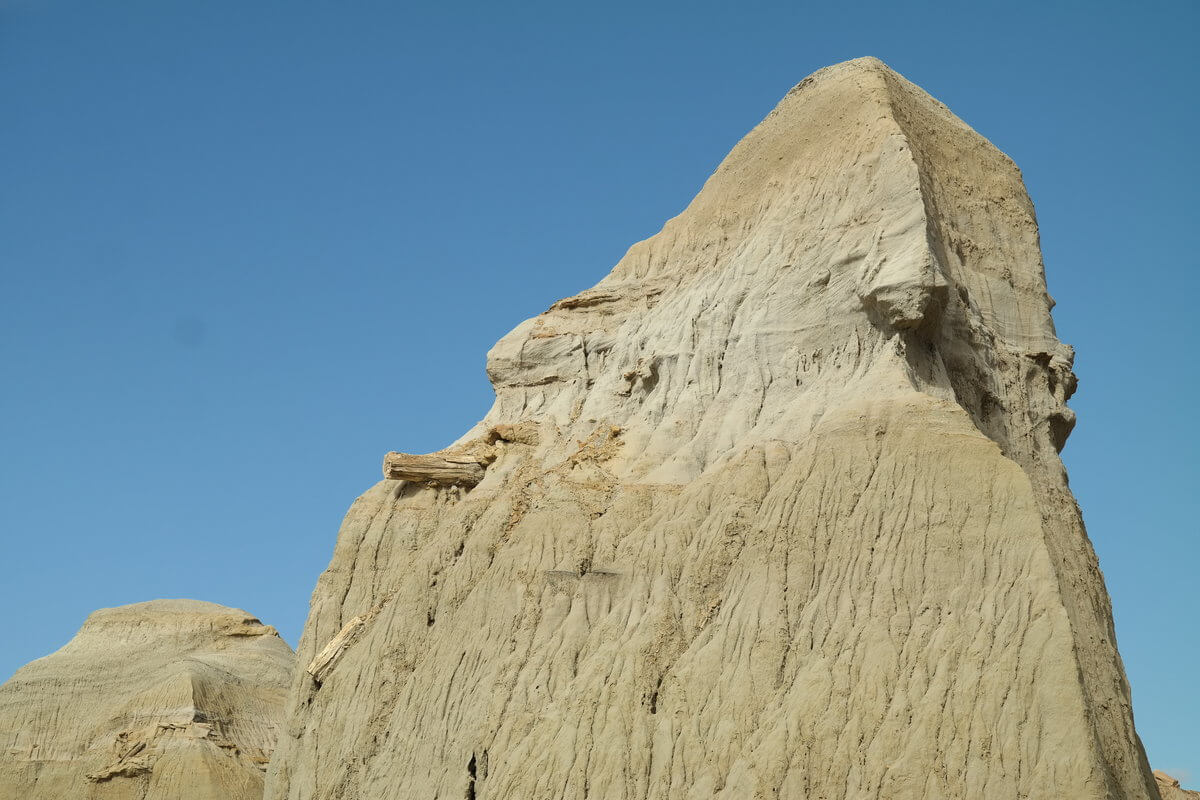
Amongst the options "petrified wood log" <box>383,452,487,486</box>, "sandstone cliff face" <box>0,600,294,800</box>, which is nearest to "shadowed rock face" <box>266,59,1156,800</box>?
"petrified wood log" <box>383,452,487,486</box>

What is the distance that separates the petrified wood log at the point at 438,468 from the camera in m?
33.2

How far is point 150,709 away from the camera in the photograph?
141ft

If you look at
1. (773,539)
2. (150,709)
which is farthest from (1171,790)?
(150,709)

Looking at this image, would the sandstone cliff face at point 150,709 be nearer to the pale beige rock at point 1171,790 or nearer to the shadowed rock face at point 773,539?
the shadowed rock face at point 773,539

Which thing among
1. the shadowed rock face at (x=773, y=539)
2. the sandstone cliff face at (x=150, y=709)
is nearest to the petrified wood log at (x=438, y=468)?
the shadowed rock face at (x=773, y=539)

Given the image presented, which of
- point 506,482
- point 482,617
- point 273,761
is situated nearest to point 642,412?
point 506,482

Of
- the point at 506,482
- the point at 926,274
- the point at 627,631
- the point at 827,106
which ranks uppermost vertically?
the point at 827,106

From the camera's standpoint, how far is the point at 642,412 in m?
31.6

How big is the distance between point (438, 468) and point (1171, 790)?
1830 cm

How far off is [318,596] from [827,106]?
49.2ft

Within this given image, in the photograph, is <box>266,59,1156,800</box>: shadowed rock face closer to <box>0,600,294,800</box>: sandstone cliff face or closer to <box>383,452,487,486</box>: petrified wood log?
<box>383,452,487,486</box>: petrified wood log

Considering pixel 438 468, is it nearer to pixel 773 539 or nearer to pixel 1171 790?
pixel 773 539

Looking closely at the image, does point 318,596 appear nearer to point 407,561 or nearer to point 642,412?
point 407,561

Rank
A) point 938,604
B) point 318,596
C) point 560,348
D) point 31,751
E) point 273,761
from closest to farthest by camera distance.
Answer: point 938,604 < point 273,761 < point 318,596 < point 560,348 < point 31,751
